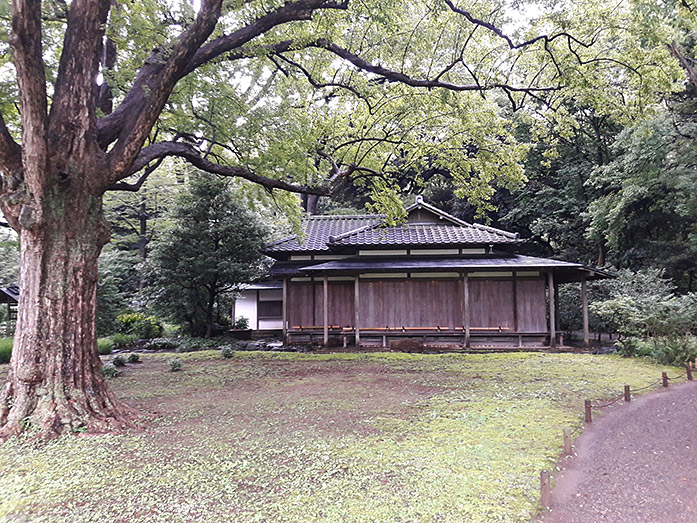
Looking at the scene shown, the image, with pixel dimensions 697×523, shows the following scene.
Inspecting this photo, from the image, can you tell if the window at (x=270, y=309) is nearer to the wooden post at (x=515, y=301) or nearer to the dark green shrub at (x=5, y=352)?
the dark green shrub at (x=5, y=352)

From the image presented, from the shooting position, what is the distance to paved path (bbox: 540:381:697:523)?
3535 mm

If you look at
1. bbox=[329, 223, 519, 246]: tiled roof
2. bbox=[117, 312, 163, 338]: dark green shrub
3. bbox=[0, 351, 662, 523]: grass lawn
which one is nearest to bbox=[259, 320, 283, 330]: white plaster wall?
bbox=[117, 312, 163, 338]: dark green shrub

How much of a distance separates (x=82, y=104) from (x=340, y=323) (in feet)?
39.7

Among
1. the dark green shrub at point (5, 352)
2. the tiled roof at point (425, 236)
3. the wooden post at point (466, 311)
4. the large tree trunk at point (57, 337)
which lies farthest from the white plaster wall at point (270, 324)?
the large tree trunk at point (57, 337)

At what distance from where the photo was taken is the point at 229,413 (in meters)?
6.57

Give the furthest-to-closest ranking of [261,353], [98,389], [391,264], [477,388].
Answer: [391,264]
[261,353]
[477,388]
[98,389]

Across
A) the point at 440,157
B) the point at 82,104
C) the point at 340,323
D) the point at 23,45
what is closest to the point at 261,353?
the point at 340,323

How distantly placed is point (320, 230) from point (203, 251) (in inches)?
231

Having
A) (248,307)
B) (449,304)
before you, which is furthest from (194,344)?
(449,304)

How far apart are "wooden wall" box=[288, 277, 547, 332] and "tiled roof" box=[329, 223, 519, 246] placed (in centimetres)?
150

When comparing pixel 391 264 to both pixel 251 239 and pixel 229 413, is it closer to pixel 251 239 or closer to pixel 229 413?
pixel 251 239

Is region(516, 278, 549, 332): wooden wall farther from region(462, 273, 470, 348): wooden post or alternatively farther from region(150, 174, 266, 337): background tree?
region(150, 174, 266, 337): background tree

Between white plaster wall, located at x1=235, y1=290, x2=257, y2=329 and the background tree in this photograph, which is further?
white plaster wall, located at x1=235, y1=290, x2=257, y2=329

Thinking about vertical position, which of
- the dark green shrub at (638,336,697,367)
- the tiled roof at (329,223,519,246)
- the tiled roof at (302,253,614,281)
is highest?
the tiled roof at (329,223,519,246)
